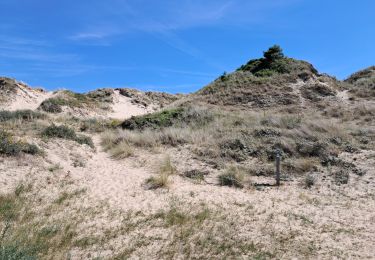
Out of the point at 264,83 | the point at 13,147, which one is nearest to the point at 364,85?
the point at 264,83

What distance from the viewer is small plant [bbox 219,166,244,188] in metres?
11.8

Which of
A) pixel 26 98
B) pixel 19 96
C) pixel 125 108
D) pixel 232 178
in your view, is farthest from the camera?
pixel 125 108

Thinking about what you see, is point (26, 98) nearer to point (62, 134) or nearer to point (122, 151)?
point (62, 134)

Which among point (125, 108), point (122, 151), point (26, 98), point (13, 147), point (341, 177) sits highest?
point (26, 98)

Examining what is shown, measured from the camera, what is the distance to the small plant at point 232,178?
11836 millimetres

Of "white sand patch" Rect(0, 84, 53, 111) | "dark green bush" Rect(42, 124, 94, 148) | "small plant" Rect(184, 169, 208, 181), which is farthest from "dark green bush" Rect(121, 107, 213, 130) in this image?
"white sand patch" Rect(0, 84, 53, 111)

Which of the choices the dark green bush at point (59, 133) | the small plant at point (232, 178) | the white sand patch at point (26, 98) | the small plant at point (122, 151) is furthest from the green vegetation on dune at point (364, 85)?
the white sand patch at point (26, 98)

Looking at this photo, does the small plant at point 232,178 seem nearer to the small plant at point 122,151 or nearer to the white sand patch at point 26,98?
the small plant at point 122,151

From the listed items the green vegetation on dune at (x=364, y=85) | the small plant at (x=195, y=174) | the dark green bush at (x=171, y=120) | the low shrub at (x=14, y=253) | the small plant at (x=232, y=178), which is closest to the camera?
the low shrub at (x=14, y=253)

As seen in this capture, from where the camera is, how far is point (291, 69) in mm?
30922

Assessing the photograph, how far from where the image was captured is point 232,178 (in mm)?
11992

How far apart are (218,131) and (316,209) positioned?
8679 mm

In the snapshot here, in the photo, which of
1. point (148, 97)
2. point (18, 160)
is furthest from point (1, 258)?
point (148, 97)

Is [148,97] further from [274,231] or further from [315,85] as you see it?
[274,231]
